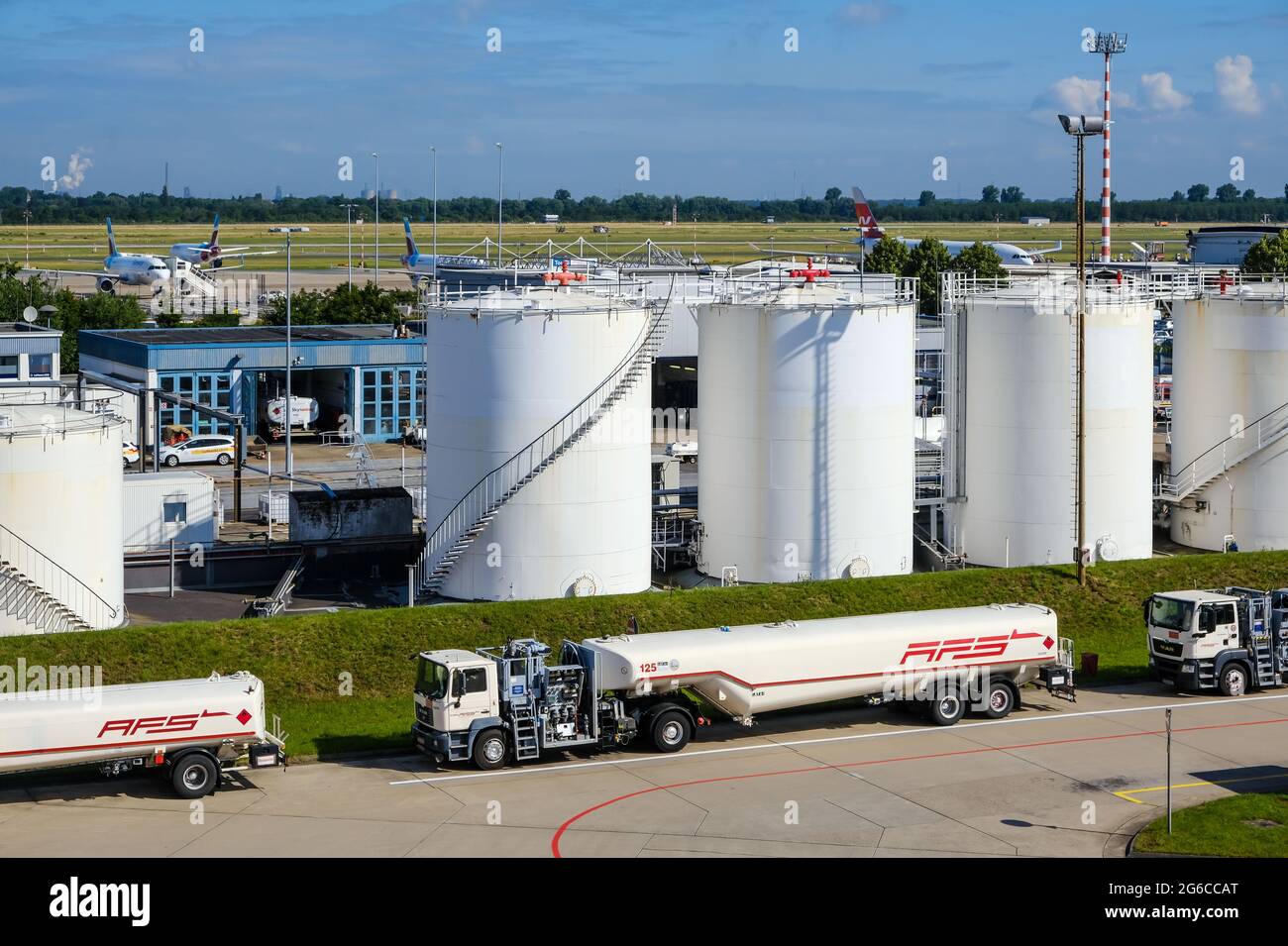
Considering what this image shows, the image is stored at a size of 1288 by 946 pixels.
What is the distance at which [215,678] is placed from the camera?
1405 inches

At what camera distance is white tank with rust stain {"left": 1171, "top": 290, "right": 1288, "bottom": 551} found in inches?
2312

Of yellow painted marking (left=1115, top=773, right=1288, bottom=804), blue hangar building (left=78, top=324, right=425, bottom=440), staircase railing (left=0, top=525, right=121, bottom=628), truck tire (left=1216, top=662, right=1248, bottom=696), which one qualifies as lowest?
yellow painted marking (left=1115, top=773, right=1288, bottom=804)

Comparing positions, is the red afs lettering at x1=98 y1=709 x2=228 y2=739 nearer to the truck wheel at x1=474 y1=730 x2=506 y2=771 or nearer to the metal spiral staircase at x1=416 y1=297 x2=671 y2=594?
the truck wheel at x1=474 y1=730 x2=506 y2=771

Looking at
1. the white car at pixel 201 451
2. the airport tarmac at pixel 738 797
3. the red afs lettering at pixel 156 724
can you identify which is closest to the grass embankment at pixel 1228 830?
the airport tarmac at pixel 738 797

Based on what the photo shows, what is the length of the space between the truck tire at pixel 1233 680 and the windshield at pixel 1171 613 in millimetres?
1531

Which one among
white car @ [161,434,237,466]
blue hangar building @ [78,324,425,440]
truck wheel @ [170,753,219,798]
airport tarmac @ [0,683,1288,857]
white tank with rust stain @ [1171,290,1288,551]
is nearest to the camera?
airport tarmac @ [0,683,1288,857]

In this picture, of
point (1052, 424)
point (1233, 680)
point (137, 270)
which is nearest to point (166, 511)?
point (1052, 424)

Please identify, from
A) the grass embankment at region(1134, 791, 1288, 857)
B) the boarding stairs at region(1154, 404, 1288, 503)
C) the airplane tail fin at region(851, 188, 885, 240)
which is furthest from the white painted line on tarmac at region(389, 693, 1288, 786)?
the airplane tail fin at region(851, 188, 885, 240)

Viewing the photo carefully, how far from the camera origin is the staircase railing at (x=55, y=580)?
43000 millimetres

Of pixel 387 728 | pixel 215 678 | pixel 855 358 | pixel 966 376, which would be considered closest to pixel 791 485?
pixel 855 358

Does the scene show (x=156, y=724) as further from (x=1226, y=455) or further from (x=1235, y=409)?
(x=1235, y=409)

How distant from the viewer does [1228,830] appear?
32312 mm

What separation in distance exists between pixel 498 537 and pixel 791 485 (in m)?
9.22

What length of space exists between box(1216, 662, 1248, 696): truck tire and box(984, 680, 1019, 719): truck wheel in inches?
241
